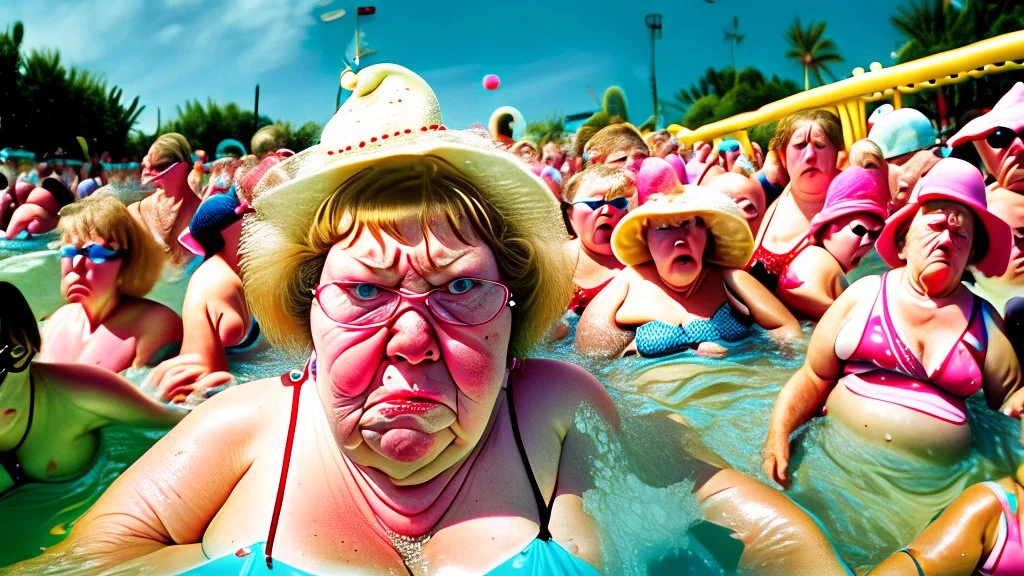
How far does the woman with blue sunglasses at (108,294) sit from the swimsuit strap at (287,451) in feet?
7.10

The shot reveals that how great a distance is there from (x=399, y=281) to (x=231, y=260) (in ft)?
9.74

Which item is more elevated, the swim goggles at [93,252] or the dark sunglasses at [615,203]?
the swim goggles at [93,252]

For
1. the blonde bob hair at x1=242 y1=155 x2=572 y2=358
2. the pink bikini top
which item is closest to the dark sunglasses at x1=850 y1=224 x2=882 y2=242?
the pink bikini top

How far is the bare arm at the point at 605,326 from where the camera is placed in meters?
4.52

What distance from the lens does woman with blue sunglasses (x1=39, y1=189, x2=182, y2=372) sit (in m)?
3.79

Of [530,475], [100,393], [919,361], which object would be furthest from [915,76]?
[100,393]

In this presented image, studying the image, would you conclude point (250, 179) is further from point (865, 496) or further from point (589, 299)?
point (865, 496)

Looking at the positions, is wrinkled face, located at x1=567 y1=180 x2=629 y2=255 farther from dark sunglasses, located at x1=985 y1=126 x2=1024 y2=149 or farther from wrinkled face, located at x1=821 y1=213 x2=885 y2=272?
dark sunglasses, located at x1=985 y1=126 x2=1024 y2=149

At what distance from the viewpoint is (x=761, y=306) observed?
14.5 feet

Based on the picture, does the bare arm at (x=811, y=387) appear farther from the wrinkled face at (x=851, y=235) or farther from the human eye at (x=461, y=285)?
the wrinkled face at (x=851, y=235)

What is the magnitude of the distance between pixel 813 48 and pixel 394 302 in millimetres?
59426

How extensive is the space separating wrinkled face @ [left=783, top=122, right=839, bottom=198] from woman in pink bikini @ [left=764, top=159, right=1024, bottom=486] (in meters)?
2.74

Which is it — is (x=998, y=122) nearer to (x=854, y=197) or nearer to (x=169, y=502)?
(x=854, y=197)

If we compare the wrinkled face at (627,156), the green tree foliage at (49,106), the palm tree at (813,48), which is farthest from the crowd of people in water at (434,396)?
the palm tree at (813,48)
